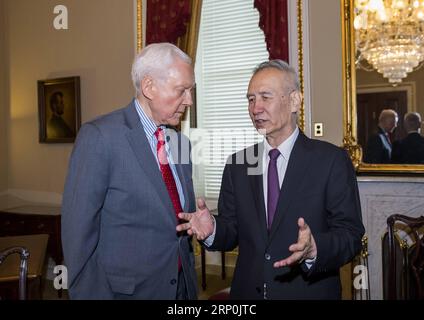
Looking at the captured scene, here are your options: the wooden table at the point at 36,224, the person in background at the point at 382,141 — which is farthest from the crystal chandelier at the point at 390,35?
the wooden table at the point at 36,224

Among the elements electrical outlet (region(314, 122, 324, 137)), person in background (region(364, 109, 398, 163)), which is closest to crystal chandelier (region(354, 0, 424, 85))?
person in background (region(364, 109, 398, 163))

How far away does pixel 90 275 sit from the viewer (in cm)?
169

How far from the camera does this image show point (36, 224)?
4.91 meters

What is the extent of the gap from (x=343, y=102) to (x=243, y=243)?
7.67 feet

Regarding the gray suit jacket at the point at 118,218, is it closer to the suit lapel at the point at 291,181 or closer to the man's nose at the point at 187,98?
the man's nose at the point at 187,98

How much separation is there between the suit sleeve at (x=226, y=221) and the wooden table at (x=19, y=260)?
98cm

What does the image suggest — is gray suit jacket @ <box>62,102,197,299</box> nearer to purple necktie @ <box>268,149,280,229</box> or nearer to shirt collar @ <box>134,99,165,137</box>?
shirt collar @ <box>134,99,165,137</box>

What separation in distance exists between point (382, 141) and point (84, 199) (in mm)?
2809

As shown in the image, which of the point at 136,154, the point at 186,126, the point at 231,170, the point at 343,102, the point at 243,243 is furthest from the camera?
the point at 186,126

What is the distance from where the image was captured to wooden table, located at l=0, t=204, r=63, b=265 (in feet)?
15.9

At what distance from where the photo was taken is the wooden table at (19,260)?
7.12ft

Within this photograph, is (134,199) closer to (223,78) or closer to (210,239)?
(210,239)

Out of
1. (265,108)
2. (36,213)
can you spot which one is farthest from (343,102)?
(36,213)
